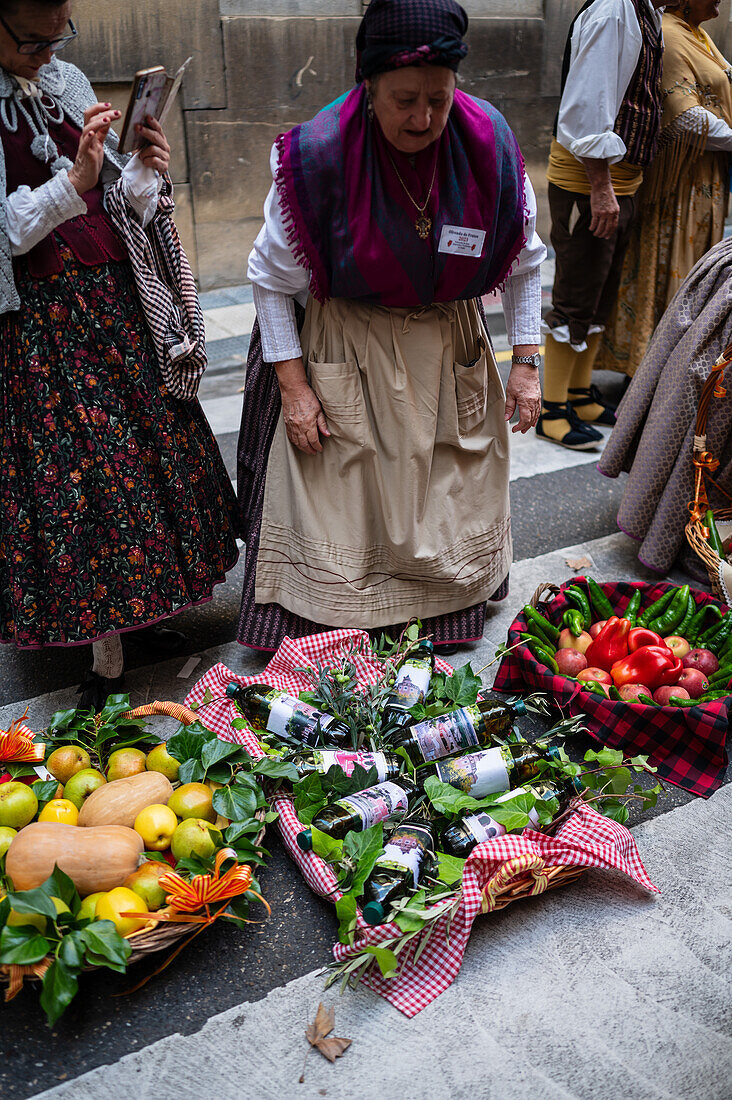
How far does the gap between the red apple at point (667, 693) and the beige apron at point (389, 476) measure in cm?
64

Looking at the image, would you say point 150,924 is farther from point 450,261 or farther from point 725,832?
point 450,261

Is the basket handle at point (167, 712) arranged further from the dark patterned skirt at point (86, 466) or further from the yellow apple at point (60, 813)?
the yellow apple at point (60, 813)

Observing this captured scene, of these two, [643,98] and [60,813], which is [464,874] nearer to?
[60,813]

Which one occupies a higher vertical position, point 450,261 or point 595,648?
point 450,261

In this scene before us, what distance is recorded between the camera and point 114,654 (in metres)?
2.67

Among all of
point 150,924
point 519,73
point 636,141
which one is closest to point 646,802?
point 150,924

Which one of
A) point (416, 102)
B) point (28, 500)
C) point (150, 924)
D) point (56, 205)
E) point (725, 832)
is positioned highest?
point (416, 102)

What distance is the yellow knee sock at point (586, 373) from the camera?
4398mm

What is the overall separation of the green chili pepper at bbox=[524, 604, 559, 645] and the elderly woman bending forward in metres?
0.22

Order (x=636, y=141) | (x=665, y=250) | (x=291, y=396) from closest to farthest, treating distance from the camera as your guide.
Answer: (x=291, y=396) < (x=636, y=141) < (x=665, y=250)

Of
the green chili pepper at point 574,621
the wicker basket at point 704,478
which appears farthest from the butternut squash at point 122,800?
the wicker basket at point 704,478

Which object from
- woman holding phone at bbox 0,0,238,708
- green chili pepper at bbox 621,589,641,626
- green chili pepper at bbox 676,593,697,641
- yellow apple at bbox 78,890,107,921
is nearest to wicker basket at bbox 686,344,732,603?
green chili pepper at bbox 676,593,697,641

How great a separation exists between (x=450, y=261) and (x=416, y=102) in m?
0.41

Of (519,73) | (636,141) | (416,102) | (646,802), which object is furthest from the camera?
(519,73)
